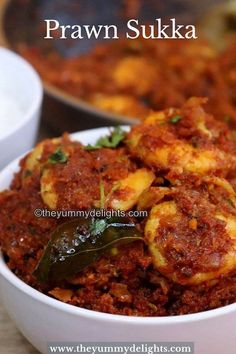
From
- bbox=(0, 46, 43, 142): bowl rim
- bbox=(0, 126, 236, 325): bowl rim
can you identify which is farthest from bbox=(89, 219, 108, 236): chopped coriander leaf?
bbox=(0, 46, 43, 142): bowl rim

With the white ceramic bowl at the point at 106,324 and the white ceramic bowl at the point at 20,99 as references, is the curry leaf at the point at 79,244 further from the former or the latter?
the white ceramic bowl at the point at 20,99

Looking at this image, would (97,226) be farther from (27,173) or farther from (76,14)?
(76,14)

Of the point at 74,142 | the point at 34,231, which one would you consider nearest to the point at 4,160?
the point at 74,142

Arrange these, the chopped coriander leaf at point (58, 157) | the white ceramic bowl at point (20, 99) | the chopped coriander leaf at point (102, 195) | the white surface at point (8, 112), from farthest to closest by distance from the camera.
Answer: the white surface at point (8, 112), the white ceramic bowl at point (20, 99), the chopped coriander leaf at point (58, 157), the chopped coriander leaf at point (102, 195)

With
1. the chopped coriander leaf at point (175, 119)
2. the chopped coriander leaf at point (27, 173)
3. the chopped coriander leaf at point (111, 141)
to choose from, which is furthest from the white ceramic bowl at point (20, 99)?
the chopped coriander leaf at point (175, 119)

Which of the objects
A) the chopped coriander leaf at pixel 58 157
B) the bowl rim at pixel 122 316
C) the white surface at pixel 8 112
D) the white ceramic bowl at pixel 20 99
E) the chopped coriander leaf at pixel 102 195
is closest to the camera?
the bowl rim at pixel 122 316

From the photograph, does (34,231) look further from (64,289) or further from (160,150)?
(160,150)

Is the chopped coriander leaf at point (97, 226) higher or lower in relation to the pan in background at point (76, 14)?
higher

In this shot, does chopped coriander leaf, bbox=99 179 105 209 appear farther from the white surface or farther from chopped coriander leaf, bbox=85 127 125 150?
the white surface
